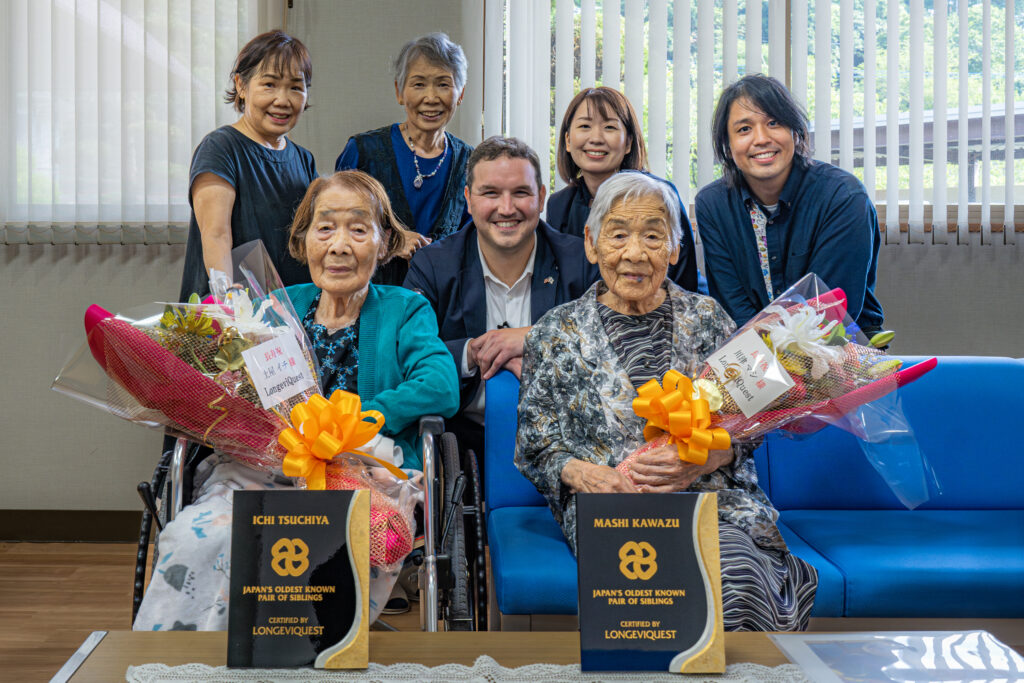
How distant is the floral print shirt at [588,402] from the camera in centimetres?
194

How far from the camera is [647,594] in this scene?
1.10 m

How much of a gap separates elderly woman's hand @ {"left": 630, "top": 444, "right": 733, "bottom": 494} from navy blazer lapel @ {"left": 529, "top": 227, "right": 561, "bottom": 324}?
0.75 m

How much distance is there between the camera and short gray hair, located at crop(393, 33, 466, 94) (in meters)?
2.82

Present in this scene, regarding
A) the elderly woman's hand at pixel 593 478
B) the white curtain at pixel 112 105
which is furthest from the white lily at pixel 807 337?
the white curtain at pixel 112 105

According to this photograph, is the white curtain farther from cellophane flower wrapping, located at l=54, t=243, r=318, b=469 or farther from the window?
cellophane flower wrapping, located at l=54, t=243, r=318, b=469

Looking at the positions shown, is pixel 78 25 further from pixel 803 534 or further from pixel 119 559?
pixel 803 534

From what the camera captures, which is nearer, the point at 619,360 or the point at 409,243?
the point at 619,360

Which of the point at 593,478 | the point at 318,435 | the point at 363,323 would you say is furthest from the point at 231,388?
the point at 593,478

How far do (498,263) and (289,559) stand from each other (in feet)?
5.03

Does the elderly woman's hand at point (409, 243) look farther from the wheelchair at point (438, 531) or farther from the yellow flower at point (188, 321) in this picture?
the yellow flower at point (188, 321)

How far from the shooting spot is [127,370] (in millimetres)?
1497

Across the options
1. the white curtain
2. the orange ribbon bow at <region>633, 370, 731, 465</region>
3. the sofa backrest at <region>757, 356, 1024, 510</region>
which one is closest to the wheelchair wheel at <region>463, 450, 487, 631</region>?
the orange ribbon bow at <region>633, 370, 731, 465</region>

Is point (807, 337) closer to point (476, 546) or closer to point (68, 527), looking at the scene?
point (476, 546)

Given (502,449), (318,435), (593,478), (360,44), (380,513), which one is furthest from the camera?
(360,44)
